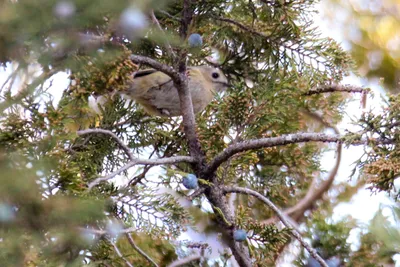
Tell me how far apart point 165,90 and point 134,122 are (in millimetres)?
280

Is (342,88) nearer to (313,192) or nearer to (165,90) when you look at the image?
(165,90)

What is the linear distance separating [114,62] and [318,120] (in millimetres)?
1341

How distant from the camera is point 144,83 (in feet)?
6.50

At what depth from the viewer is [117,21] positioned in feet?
3.02

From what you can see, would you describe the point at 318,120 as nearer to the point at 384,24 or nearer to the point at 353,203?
the point at 353,203

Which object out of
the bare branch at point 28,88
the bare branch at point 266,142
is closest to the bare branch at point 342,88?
the bare branch at point 266,142

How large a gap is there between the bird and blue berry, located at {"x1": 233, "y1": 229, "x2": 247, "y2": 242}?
0.53 metres

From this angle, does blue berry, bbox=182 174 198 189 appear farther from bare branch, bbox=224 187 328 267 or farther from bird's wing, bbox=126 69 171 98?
bird's wing, bbox=126 69 171 98

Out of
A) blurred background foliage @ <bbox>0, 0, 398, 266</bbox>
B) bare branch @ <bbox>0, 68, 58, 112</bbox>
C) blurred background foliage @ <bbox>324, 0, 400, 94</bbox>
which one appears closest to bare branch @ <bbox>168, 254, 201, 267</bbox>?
blurred background foliage @ <bbox>0, 0, 398, 266</bbox>

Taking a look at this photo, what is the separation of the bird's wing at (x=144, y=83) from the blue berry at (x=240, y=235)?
69cm

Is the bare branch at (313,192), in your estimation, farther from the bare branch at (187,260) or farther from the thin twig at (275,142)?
the thin twig at (275,142)

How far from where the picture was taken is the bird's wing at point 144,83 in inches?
76.8

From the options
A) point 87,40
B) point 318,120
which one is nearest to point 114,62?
point 87,40

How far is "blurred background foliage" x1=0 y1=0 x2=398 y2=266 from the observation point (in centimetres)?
83
